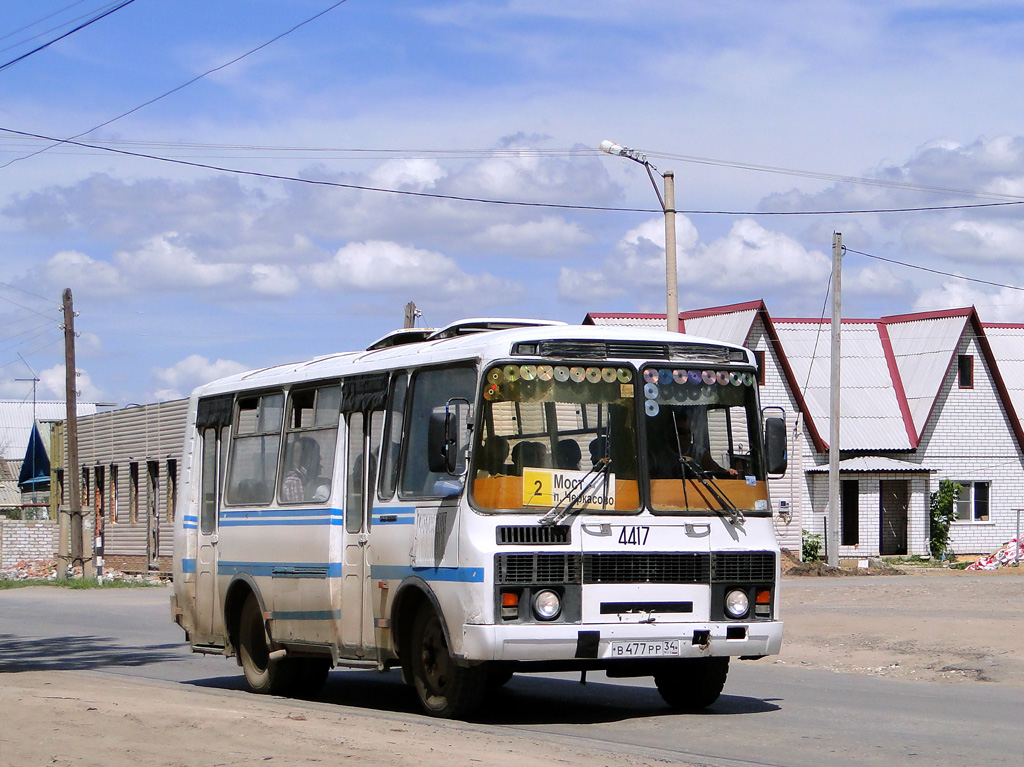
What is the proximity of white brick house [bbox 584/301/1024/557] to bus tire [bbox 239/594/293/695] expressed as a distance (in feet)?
95.9

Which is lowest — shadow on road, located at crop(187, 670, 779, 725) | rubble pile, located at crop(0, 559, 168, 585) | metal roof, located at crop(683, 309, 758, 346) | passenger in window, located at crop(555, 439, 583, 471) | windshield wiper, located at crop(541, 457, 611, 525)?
rubble pile, located at crop(0, 559, 168, 585)

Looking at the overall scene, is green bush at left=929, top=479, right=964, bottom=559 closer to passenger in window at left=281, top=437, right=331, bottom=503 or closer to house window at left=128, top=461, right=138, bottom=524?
house window at left=128, top=461, right=138, bottom=524

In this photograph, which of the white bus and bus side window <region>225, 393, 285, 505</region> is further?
bus side window <region>225, 393, 285, 505</region>

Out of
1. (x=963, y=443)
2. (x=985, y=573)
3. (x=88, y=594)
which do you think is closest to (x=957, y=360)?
(x=963, y=443)

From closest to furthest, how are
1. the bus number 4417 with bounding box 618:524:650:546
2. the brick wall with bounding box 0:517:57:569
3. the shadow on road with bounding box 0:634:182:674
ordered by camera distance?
the bus number 4417 with bounding box 618:524:650:546, the shadow on road with bounding box 0:634:182:674, the brick wall with bounding box 0:517:57:569

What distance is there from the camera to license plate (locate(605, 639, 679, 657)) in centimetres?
1077

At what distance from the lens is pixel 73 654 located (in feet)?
64.0

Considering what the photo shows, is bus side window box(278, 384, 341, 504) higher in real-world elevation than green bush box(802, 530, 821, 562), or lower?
higher

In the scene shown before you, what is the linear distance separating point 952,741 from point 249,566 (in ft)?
21.7

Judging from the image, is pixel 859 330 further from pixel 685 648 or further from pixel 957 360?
pixel 685 648

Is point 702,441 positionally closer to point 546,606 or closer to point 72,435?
point 546,606

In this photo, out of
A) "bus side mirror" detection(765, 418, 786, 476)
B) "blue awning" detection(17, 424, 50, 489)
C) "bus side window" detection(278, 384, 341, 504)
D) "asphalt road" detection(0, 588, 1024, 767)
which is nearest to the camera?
"asphalt road" detection(0, 588, 1024, 767)

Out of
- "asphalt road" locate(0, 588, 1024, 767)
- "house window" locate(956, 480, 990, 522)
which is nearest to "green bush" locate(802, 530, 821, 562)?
"house window" locate(956, 480, 990, 522)

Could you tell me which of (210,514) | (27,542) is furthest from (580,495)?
(27,542)
